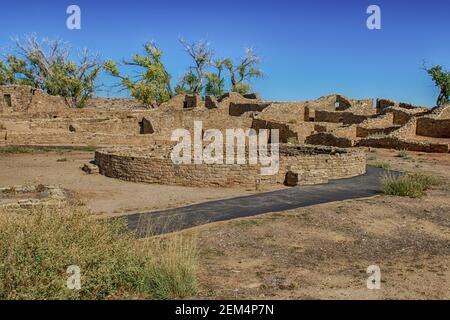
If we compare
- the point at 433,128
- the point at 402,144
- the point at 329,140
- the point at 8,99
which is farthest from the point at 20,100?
the point at 433,128

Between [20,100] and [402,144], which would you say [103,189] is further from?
[20,100]

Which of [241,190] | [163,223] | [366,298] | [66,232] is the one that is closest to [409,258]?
[366,298]

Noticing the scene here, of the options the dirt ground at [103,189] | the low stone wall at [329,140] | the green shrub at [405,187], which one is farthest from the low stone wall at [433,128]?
the dirt ground at [103,189]

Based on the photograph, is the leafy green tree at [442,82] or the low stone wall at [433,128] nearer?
the low stone wall at [433,128]

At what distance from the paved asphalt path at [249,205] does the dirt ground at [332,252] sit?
1.78 ft

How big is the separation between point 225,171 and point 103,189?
361 cm

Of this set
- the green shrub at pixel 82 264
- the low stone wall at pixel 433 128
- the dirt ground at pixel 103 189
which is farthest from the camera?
the low stone wall at pixel 433 128

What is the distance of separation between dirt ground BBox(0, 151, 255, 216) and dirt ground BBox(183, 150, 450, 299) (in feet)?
8.89

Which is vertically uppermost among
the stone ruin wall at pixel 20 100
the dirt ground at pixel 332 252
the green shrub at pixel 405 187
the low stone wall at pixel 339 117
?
the stone ruin wall at pixel 20 100

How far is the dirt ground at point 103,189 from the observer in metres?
10.8

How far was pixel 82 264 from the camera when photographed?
5105mm

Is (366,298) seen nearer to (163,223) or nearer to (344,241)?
(344,241)

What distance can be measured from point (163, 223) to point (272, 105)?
26.6 metres

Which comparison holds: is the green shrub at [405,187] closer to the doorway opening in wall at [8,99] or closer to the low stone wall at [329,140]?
the low stone wall at [329,140]
